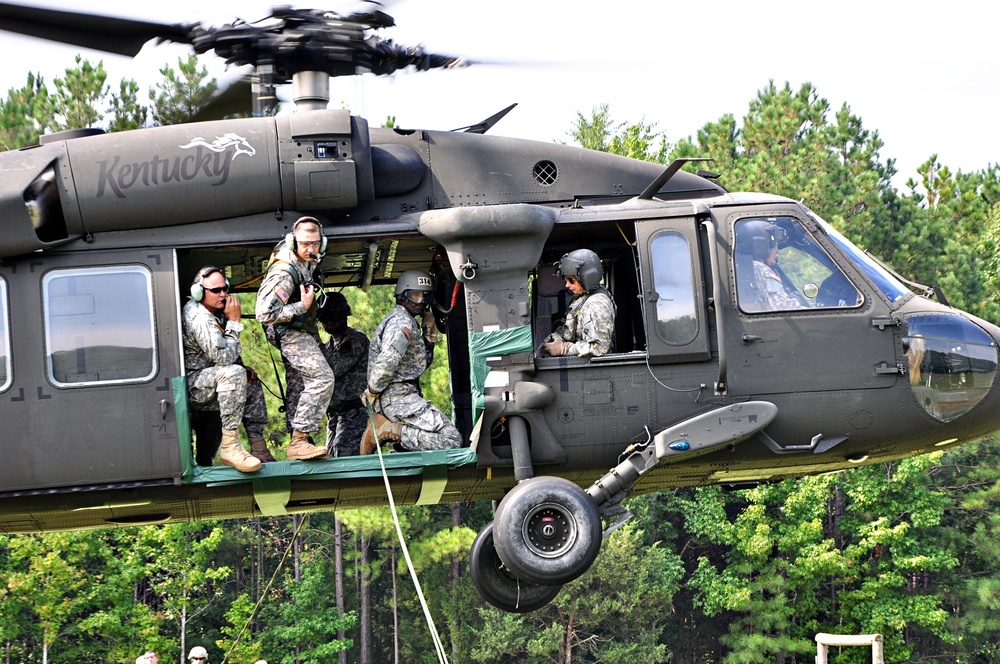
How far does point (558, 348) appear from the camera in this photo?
845 centimetres

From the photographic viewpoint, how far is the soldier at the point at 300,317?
7.85 meters

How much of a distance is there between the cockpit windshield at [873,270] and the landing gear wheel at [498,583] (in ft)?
9.97

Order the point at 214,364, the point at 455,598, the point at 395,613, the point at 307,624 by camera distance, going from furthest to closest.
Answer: the point at 395,613 < the point at 455,598 < the point at 307,624 < the point at 214,364

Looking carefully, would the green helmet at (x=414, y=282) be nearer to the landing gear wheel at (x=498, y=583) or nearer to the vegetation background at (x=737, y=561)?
the landing gear wheel at (x=498, y=583)

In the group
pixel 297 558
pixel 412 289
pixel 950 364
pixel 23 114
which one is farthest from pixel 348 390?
pixel 297 558

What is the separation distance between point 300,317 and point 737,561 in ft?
99.1

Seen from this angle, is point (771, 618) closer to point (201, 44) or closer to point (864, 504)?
point (864, 504)

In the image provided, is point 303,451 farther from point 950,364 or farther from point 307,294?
point 950,364

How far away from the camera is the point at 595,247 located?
933 centimetres

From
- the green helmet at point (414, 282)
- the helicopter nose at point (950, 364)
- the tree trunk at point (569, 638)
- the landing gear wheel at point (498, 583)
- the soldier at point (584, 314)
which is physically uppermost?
the green helmet at point (414, 282)

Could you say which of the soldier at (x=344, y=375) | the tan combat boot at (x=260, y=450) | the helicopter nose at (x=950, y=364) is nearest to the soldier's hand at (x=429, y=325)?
the soldier at (x=344, y=375)

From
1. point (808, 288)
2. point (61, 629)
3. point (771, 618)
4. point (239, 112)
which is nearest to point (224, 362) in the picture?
point (239, 112)

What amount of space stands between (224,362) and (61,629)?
89.8ft

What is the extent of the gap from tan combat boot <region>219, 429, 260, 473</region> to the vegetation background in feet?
69.9
